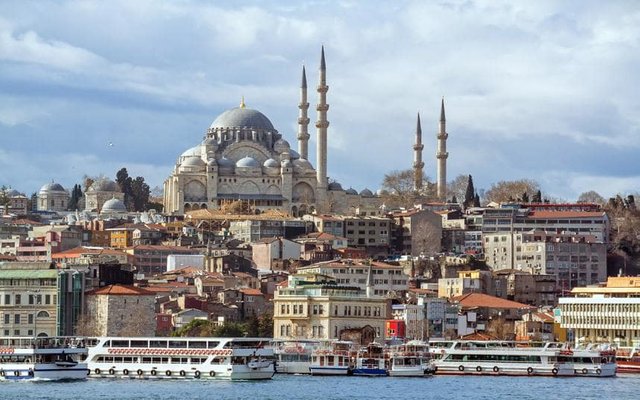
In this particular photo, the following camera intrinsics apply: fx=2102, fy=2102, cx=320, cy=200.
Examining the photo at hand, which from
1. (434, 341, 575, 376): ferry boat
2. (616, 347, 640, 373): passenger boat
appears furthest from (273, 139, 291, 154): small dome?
(434, 341, 575, 376): ferry boat

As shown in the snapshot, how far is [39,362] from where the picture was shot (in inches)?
2889

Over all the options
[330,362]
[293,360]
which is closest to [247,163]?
[293,360]

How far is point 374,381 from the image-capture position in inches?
2970

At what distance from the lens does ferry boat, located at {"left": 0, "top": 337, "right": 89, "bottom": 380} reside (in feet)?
240

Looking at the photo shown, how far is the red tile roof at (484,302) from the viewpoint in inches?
4082

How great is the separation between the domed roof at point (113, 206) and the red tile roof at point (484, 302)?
180 feet

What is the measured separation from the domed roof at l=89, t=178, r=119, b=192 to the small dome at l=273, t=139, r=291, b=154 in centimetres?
1360

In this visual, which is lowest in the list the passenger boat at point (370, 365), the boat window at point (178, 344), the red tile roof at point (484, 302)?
the passenger boat at point (370, 365)

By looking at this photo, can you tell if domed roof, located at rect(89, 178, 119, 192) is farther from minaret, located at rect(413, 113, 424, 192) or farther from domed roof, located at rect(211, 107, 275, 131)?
minaret, located at rect(413, 113, 424, 192)

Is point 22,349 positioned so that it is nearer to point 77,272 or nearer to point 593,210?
point 77,272

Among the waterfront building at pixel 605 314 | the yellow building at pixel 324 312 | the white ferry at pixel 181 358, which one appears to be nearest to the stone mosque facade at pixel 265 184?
the waterfront building at pixel 605 314

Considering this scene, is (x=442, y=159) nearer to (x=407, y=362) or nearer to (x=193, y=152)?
(x=193, y=152)

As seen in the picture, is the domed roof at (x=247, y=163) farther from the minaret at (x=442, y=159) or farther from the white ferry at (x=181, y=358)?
the white ferry at (x=181, y=358)

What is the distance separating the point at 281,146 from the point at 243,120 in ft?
14.0
